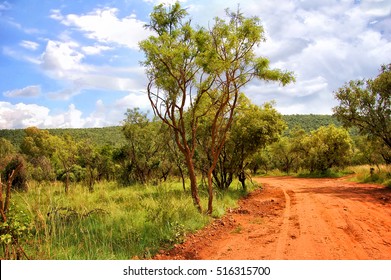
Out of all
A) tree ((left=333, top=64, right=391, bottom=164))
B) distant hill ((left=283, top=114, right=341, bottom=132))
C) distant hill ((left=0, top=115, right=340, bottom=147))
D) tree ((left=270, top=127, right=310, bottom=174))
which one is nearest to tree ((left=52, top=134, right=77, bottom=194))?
tree ((left=333, top=64, right=391, bottom=164))

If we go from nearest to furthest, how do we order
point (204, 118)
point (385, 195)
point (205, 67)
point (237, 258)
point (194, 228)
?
1. point (237, 258)
2. point (194, 228)
3. point (205, 67)
4. point (385, 195)
5. point (204, 118)

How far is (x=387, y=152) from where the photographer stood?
26.6 meters

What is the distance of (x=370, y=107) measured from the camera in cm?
1806

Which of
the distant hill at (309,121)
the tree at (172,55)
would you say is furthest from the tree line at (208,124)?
the distant hill at (309,121)

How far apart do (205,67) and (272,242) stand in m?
5.12

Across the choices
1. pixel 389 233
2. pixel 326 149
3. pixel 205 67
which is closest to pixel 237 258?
pixel 389 233

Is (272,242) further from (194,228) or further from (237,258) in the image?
(194,228)

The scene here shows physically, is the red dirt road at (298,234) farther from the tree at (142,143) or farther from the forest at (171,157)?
the tree at (142,143)

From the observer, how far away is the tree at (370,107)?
17328mm

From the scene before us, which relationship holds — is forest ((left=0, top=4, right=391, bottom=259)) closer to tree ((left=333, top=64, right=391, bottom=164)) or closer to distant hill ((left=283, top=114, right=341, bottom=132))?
tree ((left=333, top=64, right=391, bottom=164))

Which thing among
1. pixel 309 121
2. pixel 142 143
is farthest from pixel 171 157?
pixel 309 121

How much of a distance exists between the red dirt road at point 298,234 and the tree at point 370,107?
7341 millimetres

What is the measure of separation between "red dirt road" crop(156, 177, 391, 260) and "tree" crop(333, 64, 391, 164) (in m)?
7.34
